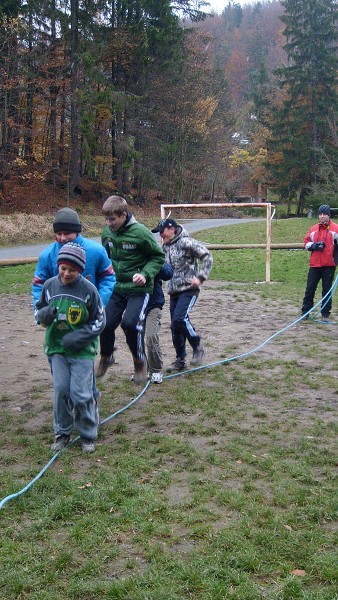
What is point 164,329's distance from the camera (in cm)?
1001

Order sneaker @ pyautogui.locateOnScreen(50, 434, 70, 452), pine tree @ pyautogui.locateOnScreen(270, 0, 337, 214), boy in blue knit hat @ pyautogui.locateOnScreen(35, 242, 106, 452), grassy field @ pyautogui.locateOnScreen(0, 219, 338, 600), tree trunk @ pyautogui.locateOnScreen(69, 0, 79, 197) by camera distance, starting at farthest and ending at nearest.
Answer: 1. pine tree @ pyautogui.locateOnScreen(270, 0, 337, 214)
2. tree trunk @ pyautogui.locateOnScreen(69, 0, 79, 197)
3. sneaker @ pyautogui.locateOnScreen(50, 434, 70, 452)
4. boy in blue knit hat @ pyautogui.locateOnScreen(35, 242, 106, 452)
5. grassy field @ pyautogui.locateOnScreen(0, 219, 338, 600)

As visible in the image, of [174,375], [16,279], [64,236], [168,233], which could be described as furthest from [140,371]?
[16,279]

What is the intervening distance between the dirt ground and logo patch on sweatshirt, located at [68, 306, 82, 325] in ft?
3.80

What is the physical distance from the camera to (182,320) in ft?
23.1

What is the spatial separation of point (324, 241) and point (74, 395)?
22.4ft

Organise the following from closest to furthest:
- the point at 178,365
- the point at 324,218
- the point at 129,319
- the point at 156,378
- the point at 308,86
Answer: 1. the point at 129,319
2. the point at 156,378
3. the point at 178,365
4. the point at 324,218
5. the point at 308,86

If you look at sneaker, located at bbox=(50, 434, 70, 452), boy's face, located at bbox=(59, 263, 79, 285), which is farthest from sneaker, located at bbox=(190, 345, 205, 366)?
boy's face, located at bbox=(59, 263, 79, 285)

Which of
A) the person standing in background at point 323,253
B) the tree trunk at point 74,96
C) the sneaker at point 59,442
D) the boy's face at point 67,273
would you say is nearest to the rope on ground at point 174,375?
the sneaker at point 59,442

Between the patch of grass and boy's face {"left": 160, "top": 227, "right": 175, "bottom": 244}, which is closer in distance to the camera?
boy's face {"left": 160, "top": 227, "right": 175, "bottom": 244}

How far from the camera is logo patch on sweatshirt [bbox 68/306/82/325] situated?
471 cm

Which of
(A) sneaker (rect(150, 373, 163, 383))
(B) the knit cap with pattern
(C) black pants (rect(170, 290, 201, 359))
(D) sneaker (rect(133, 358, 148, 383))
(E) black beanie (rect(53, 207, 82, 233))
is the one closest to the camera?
(B) the knit cap with pattern

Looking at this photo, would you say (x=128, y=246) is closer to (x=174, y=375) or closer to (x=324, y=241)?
(x=174, y=375)

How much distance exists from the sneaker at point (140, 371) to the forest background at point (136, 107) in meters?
24.6

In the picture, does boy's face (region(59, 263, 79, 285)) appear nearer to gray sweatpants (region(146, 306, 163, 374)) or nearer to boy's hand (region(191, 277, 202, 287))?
gray sweatpants (region(146, 306, 163, 374))
